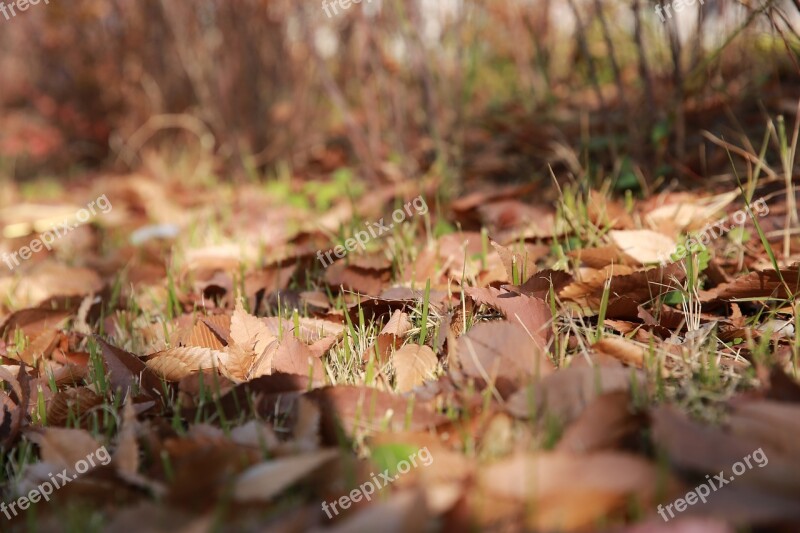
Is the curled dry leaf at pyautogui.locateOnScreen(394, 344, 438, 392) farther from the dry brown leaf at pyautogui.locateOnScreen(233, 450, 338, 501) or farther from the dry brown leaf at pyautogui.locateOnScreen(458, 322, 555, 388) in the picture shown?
the dry brown leaf at pyautogui.locateOnScreen(233, 450, 338, 501)

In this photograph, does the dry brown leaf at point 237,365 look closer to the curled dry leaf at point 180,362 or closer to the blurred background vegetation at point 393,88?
the curled dry leaf at point 180,362

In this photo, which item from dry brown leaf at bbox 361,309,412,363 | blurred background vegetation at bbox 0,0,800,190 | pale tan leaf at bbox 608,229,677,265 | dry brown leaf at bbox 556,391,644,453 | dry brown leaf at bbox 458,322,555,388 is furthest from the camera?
blurred background vegetation at bbox 0,0,800,190

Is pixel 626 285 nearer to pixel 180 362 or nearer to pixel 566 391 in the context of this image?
pixel 566 391

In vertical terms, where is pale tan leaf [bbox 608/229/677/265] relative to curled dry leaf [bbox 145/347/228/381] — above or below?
below

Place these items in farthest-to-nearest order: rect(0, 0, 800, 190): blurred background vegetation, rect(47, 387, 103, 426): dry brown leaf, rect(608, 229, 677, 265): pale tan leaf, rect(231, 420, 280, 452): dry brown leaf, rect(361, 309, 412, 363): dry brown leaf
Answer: rect(0, 0, 800, 190): blurred background vegetation < rect(608, 229, 677, 265): pale tan leaf < rect(361, 309, 412, 363): dry brown leaf < rect(47, 387, 103, 426): dry brown leaf < rect(231, 420, 280, 452): dry brown leaf

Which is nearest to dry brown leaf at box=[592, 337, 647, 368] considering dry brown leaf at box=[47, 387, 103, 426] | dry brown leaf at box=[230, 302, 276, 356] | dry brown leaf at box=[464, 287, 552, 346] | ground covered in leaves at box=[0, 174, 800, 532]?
ground covered in leaves at box=[0, 174, 800, 532]

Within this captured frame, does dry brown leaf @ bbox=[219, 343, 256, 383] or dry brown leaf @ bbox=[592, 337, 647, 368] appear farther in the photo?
dry brown leaf @ bbox=[219, 343, 256, 383]

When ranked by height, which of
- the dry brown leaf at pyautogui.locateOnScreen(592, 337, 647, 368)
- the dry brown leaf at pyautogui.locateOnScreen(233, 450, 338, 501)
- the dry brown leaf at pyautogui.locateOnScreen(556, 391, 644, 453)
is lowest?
the dry brown leaf at pyautogui.locateOnScreen(592, 337, 647, 368)
